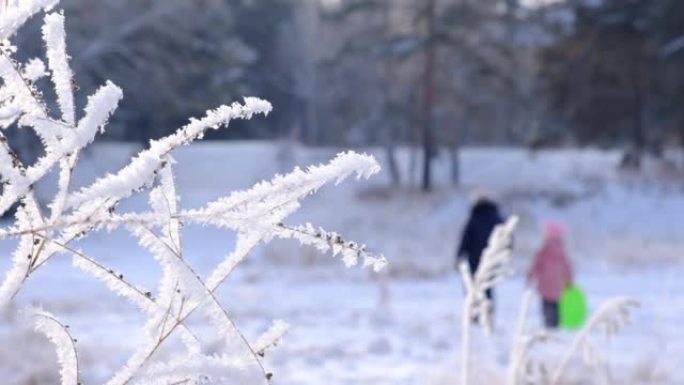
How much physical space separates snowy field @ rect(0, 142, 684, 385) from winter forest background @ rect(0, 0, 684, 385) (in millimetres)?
50

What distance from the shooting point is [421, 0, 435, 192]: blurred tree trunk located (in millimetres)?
29594

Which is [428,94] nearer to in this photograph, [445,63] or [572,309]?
[445,63]

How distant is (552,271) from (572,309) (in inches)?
17.5

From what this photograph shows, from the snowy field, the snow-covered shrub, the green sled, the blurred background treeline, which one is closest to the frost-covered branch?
the snowy field

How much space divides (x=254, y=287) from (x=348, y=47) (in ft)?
55.3

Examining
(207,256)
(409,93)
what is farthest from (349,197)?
(207,256)

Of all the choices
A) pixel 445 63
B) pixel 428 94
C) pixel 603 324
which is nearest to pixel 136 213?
pixel 603 324

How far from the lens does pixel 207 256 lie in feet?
60.1

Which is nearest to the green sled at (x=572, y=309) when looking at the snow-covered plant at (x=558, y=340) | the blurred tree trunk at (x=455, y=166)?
the snow-covered plant at (x=558, y=340)

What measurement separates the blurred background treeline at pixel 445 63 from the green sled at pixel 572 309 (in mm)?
13595

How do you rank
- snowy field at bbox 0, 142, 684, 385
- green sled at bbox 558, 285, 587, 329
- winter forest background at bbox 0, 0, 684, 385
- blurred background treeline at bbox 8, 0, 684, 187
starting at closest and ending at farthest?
snowy field at bbox 0, 142, 684, 385, winter forest background at bbox 0, 0, 684, 385, green sled at bbox 558, 285, 587, 329, blurred background treeline at bbox 8, 0, 684, 187

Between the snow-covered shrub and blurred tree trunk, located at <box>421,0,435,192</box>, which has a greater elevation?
blurred tree trunk, located at <box>421,0,435,192</box>

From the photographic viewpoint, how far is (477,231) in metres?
10.4

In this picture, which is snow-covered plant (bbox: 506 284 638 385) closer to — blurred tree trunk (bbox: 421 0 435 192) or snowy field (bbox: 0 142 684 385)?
snowy field (bbox: 0 142 684 385)
